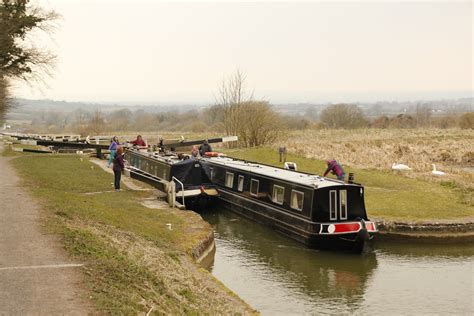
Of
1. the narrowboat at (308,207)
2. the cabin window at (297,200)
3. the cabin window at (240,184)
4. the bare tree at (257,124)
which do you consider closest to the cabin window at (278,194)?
the narrowboat at (308,207)

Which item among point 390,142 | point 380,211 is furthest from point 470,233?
point 390,142

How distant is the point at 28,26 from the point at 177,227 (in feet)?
53.0

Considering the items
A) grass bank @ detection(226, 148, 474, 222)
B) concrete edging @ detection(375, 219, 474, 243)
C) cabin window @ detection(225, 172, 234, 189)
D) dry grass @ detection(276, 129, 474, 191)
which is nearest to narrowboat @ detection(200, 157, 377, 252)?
concrete edging @ detection(375, 219, 474, 243)

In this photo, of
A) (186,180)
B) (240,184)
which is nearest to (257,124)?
(240,184)

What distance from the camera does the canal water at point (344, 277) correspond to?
38.3 ft

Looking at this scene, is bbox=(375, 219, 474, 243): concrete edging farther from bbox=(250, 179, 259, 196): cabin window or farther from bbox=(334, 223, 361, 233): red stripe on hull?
bbox=(250, 179, 259, 196): cabin window

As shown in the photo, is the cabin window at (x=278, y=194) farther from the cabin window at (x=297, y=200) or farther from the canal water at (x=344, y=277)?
the canal water at (x=344, y=277)

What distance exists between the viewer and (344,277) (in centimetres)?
1367

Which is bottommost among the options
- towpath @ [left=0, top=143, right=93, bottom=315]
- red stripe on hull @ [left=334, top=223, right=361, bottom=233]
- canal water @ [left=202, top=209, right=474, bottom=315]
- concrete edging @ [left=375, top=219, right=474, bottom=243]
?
canal water @ [left=202, top=209, right=474, bottom=315]

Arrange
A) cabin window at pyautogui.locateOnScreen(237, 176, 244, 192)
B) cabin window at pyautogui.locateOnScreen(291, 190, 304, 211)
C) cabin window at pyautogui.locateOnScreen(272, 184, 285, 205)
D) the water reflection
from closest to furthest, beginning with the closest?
the water reflection
cabin window at pyautogui.locateOnScreen(291, 190, 304, 211)
cabin window at pyautogui.locateOnScreen(272, 184, 285, 205)
cabin window at pyautogui.locateOnScreen(237, 176, 244, 192)

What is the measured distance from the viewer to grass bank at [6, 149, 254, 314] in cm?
842

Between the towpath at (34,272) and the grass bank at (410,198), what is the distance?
10.4 m

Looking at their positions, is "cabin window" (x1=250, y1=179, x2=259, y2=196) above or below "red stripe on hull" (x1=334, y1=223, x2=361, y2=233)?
above

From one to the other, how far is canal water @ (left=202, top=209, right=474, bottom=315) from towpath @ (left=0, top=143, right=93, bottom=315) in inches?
163
